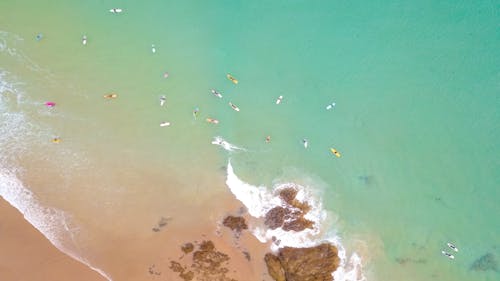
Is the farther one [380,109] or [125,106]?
[380,109]

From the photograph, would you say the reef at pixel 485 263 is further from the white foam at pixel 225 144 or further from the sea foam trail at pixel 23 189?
the sea foam trail at pixel 23 189

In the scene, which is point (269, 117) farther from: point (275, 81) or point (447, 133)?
point (447, 133)

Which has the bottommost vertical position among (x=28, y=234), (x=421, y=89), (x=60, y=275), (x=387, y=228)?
(x=60, y=275)

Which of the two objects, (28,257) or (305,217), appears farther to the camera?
(305,217)

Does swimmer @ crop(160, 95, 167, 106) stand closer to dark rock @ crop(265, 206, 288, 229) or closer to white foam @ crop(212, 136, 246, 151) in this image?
white foam @ crop(212, 136, 246, 151)

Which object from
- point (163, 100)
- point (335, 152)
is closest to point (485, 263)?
point (335, 152)

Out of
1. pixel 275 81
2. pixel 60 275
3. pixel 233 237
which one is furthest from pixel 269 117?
pixel 60 275

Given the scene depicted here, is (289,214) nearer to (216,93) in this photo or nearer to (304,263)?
(304,263)
